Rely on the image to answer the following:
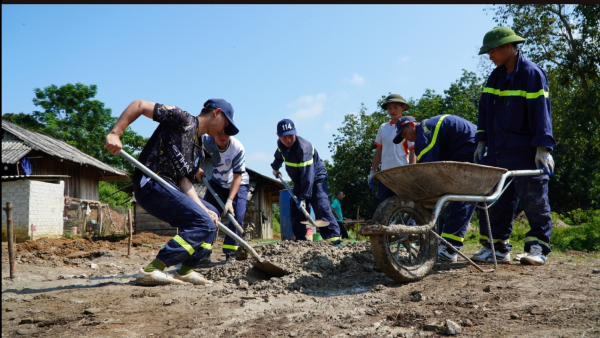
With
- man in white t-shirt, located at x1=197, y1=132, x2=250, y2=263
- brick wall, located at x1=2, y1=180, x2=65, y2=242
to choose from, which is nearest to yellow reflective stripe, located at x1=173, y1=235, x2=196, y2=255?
man in white t-shirt, located at x1=197, y1=132, x2=250, y2=263

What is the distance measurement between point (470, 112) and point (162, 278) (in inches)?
1366

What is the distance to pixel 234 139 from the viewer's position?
5.72 m

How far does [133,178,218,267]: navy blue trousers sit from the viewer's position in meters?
3.65

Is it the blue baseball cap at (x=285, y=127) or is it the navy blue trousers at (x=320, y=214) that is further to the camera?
the navy blue trousers at (x=320, y=214)

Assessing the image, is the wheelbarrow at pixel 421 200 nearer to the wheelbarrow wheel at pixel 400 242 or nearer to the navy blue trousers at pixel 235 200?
the wheelbarrow wheel at pixel 400 242

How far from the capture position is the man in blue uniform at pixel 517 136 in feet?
12.7

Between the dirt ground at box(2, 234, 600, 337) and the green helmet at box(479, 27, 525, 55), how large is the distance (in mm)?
1937

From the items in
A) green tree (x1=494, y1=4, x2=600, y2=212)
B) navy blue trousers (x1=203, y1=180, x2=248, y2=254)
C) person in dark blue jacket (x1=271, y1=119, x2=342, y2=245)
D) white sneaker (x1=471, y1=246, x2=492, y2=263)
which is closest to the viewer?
white sneaker (x1=471, y1=246, x2=492, y2=263)

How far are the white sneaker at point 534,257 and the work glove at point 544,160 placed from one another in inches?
26.4

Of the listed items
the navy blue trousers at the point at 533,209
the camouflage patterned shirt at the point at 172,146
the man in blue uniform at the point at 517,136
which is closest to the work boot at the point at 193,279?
the camouflage patterned shirt at the point at 172,146

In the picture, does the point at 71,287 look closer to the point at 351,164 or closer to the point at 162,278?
the point at 162,278

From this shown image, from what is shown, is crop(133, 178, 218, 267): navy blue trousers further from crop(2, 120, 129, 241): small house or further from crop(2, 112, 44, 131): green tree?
crop(2, 112, 44, 131): green tree

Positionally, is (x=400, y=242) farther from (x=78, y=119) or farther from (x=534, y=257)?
(x=78, y=119)

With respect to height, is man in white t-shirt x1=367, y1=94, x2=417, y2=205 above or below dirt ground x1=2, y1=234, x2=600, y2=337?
above
